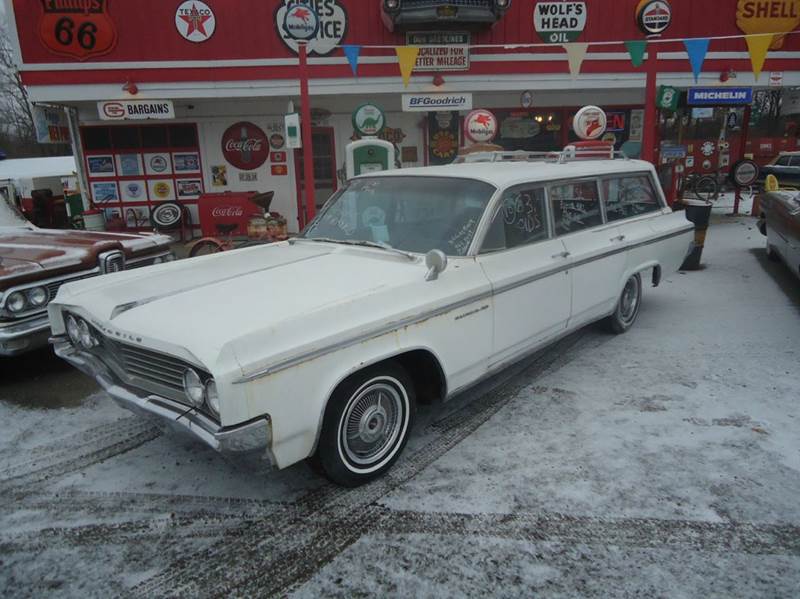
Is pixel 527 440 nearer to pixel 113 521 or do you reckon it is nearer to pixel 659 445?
pixel 659 445

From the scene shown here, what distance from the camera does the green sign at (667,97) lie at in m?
10.7

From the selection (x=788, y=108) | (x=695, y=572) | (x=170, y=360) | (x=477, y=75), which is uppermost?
(x=477, y=75)

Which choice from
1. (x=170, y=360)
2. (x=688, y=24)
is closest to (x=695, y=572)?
(x=170, y=360)

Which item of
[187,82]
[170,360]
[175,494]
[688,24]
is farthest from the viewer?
[688,24]

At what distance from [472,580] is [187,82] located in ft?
34.3

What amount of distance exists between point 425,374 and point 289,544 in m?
1.26

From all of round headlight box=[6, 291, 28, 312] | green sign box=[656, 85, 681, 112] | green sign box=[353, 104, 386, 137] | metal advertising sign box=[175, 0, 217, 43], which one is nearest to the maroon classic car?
round headlight box=[6, 291, 28, 312]

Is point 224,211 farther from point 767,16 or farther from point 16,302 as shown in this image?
point 767,16

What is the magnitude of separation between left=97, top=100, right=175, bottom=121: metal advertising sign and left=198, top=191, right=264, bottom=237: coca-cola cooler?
1.63 m

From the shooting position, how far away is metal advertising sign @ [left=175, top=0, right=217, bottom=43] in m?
10.4

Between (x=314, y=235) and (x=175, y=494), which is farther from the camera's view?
(x=314, y=235)

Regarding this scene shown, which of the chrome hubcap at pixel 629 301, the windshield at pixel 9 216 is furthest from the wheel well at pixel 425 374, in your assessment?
the windshield at pixel 9 216

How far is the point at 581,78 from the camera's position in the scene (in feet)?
36.7

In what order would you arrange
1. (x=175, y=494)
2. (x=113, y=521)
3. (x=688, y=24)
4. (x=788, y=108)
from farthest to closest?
(x=788, y=108) < (x=688, y=24) < (x=175, y=494) < (x=113, y=521)
